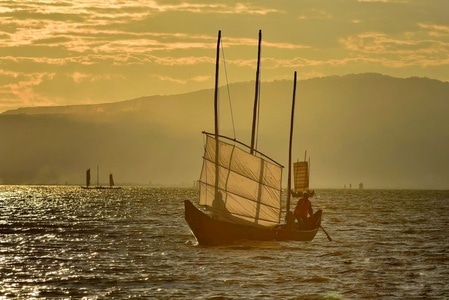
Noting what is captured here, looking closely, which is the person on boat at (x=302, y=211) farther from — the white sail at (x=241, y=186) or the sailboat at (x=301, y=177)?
the sailboat at (x=301, y=177)

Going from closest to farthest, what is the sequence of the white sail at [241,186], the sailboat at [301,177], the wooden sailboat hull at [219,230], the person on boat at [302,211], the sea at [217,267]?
the sea at [217,267] → the wooden sailboat hull at [219,230] → the white sail at [241,186] → the person on boat at [302,211] → the sailboat at [301,177]

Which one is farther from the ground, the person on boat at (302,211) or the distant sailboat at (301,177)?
the distant sailboat at (301,177)

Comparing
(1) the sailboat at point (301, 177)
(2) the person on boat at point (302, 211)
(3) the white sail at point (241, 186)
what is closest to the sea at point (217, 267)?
(2) the person on boat at point (302, 211)

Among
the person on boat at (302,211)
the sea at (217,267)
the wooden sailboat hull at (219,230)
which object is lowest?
the sea at (217,267)

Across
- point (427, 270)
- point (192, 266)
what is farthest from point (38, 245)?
point (427, 270)

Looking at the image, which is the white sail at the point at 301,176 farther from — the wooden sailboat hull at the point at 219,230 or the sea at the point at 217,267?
the wooden sailboat hull at the point at 219,230

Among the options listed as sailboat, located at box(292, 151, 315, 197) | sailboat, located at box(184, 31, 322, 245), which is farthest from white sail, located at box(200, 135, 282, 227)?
sailboat, located at box(292, 151, 315, 197)

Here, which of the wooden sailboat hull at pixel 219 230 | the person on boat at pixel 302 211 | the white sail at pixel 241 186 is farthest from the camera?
the person on boat at pixel 302 211

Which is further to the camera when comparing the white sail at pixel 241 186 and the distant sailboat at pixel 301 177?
the distant sailboat at pixel 301 177

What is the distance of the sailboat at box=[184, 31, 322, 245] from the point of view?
59.8 metres

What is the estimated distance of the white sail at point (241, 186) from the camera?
6003 centimetres

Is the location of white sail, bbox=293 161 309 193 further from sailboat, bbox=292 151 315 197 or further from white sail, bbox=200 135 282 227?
white sail, bbox=200 135 282 227

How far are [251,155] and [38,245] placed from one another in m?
16.4

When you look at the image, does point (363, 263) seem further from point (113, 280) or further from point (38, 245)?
point (38, 245)
